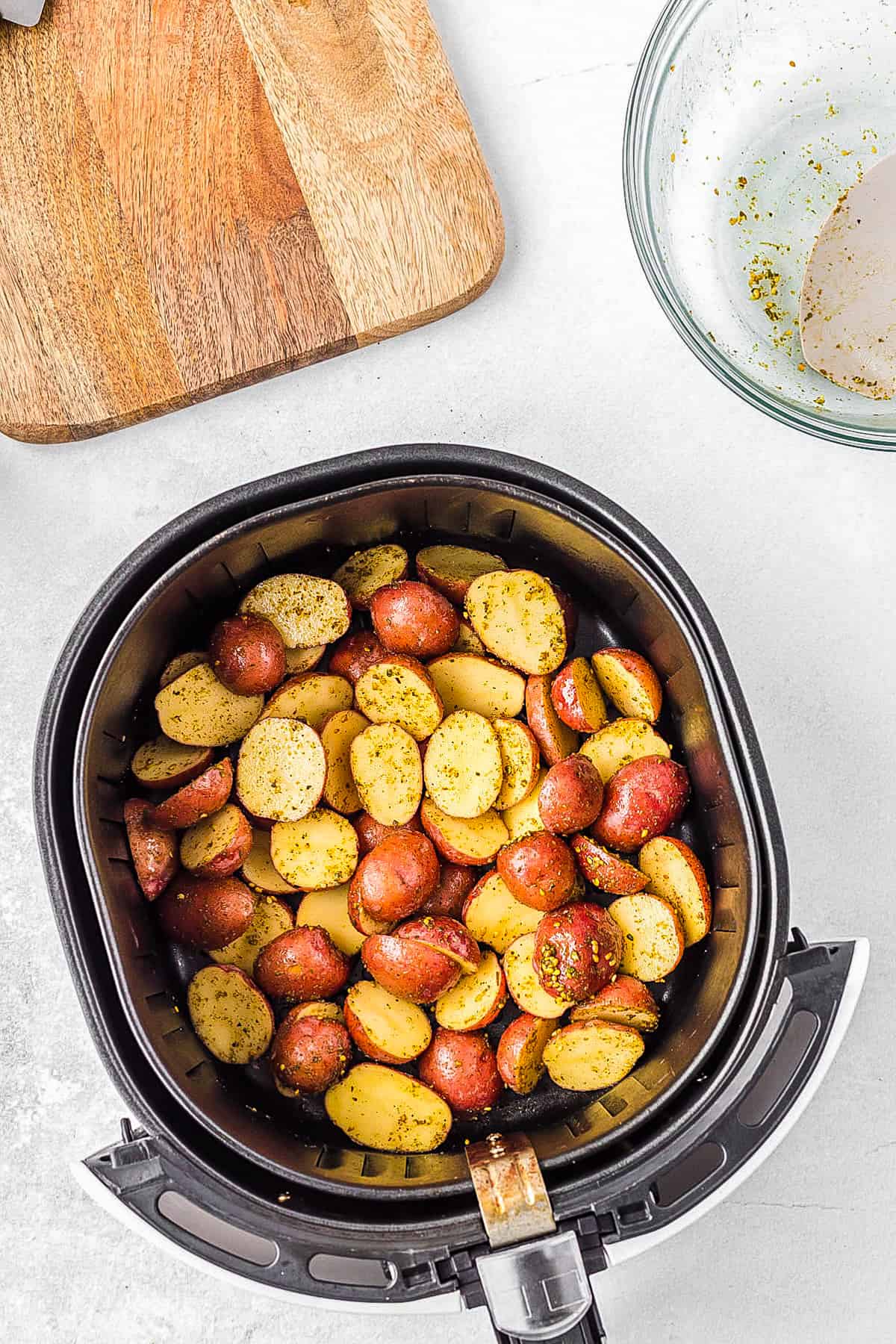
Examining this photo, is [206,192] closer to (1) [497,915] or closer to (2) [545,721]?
(2) [545,721]

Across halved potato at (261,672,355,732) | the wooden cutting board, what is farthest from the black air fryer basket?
the wooden cutting board

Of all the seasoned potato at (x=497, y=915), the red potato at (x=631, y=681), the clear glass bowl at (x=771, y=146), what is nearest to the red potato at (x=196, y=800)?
the seasoned potato at (x=497, y=915)

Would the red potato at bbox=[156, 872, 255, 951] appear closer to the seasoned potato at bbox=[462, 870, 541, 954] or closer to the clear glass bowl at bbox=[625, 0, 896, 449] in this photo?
the seasoned potato at bbox=[462, 870, 541, 954]

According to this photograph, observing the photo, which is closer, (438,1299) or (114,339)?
(438,1299)

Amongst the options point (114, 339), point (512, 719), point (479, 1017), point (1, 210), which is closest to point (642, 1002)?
point (479, 1017)

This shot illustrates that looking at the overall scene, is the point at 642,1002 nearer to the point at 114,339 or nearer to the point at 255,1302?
the point at 255,1302

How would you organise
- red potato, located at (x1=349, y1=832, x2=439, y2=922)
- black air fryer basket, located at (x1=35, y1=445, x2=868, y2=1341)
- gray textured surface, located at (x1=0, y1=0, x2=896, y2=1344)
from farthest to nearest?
gray textured surface, located at (x1=0, y1=0, x2=896, y2=1344), red potato, located at (x1=349, y1=832, x2=439, y2=922), black air fryer basket, located at (x1=35, y1=445, x2=868, y2=1341)
